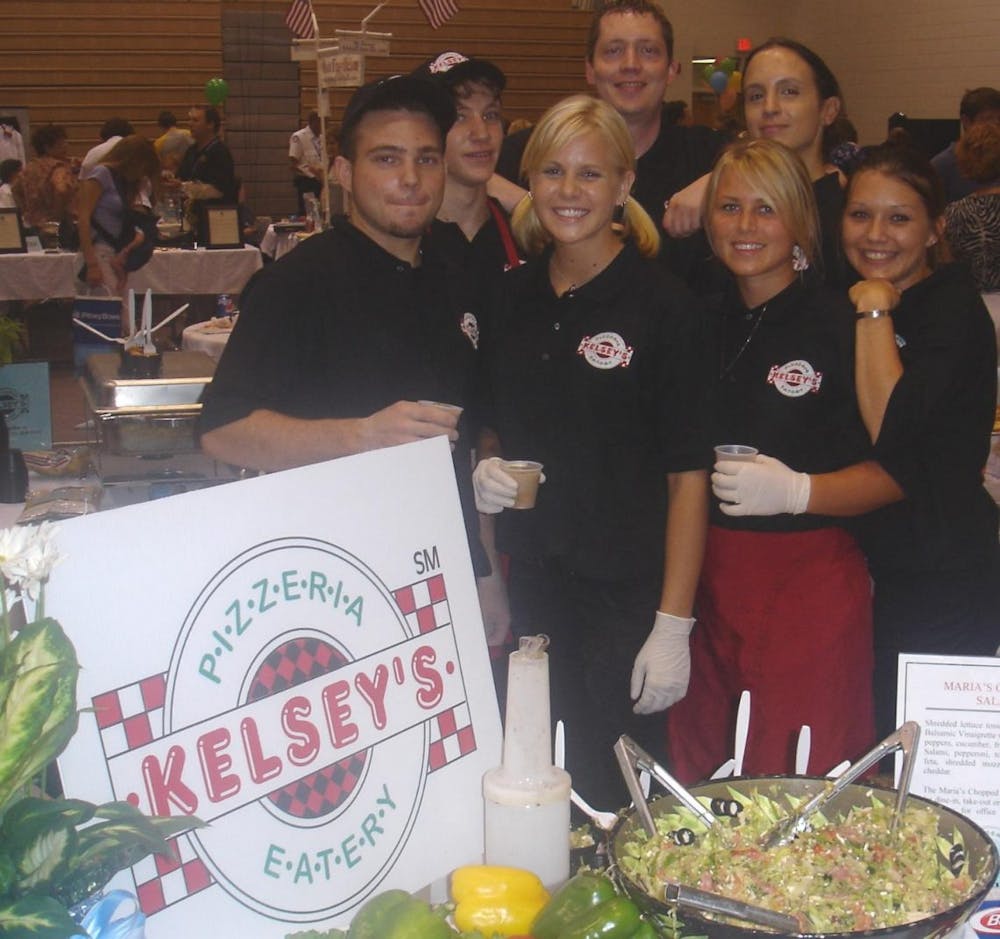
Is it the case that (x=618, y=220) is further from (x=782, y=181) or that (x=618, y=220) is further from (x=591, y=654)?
(x=591, y=654)

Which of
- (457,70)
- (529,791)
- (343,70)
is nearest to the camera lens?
(529,791)

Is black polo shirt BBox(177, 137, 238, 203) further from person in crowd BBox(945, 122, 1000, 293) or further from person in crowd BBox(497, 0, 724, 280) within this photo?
person in crowd BBox(497, 0, 724, 280)

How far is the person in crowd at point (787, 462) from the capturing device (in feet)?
7.77

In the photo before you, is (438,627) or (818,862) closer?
(818,862)

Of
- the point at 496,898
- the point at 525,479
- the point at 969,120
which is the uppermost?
the point at 969,120

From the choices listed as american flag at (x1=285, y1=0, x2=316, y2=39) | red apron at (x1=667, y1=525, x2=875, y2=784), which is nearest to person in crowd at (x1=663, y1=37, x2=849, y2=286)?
red apron at (x1=667, y1=525, x2=875, y2=784)

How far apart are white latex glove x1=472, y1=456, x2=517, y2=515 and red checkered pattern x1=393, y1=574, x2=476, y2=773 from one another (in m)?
Result: 0.72

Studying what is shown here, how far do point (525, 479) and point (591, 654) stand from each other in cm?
44

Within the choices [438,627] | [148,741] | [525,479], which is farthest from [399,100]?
[148,741]

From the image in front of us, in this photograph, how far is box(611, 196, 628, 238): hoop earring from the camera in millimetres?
2357

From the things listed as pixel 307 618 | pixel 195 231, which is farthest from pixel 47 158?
pixel 307 618

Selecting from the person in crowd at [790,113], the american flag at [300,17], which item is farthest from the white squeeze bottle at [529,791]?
the american flag at [300,17]

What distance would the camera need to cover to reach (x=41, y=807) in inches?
40.2

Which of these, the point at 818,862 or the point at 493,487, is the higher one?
the point at 493,487
